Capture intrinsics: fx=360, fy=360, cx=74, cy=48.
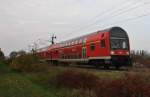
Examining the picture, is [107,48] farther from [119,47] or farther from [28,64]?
[28,64]

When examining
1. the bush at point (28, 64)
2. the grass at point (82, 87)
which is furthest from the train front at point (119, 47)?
the grass at point (82, 87)

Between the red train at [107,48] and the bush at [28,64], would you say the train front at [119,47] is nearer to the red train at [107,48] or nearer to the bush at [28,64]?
the red train at [107,48]

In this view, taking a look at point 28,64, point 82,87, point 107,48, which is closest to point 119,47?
point 107,48

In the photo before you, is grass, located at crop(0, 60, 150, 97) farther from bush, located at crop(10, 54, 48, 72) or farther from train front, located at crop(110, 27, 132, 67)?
train front, located at crop(110, 27, 132, 67)

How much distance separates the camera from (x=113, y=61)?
30875 millimetres

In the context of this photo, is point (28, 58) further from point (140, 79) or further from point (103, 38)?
point (140, 79)

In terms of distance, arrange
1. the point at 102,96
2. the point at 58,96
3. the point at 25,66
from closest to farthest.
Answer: the point at 102,96, the point at 58,96, the point at 25,66

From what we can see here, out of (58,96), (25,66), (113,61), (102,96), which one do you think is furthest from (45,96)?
(25,66)

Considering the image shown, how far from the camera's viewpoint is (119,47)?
31750 millimetres

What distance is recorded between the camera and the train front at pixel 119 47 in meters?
31.1

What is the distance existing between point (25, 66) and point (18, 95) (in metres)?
18.6

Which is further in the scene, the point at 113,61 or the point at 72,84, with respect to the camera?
the point at 113,61

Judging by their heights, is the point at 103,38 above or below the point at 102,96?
above

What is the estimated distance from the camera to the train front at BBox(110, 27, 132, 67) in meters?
31.1
